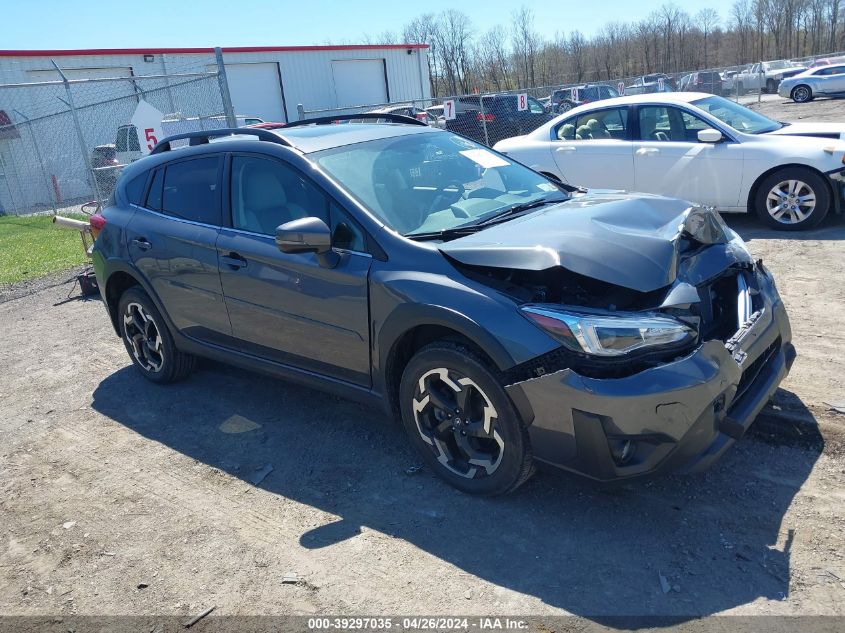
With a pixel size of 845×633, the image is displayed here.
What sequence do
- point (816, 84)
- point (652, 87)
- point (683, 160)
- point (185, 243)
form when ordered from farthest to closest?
point (816, 84) → point (652, 87) → point (683, 160) → point (185, 243)

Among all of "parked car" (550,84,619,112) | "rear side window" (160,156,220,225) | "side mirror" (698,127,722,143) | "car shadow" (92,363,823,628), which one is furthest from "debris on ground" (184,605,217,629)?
"parked car" (550,84,619,112)

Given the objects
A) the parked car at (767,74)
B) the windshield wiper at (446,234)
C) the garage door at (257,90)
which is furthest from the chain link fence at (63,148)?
the parked car at (767,74)

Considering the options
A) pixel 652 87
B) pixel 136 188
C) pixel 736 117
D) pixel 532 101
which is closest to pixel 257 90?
pixel 532 101

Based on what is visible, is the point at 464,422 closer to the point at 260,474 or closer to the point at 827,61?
the point at 260,474

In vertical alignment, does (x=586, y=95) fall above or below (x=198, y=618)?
above

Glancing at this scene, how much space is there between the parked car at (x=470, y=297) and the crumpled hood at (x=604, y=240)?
1 centimetres

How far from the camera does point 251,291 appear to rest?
4227 millimetres

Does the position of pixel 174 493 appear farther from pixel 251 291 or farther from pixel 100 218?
pixel 100 218

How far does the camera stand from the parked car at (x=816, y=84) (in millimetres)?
→ 29984

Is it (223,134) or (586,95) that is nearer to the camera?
(223,134)

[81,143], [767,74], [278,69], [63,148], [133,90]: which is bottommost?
[767,74]

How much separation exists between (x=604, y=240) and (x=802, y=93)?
33015mm

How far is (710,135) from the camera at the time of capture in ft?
26.3

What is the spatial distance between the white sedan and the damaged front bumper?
556 cm
